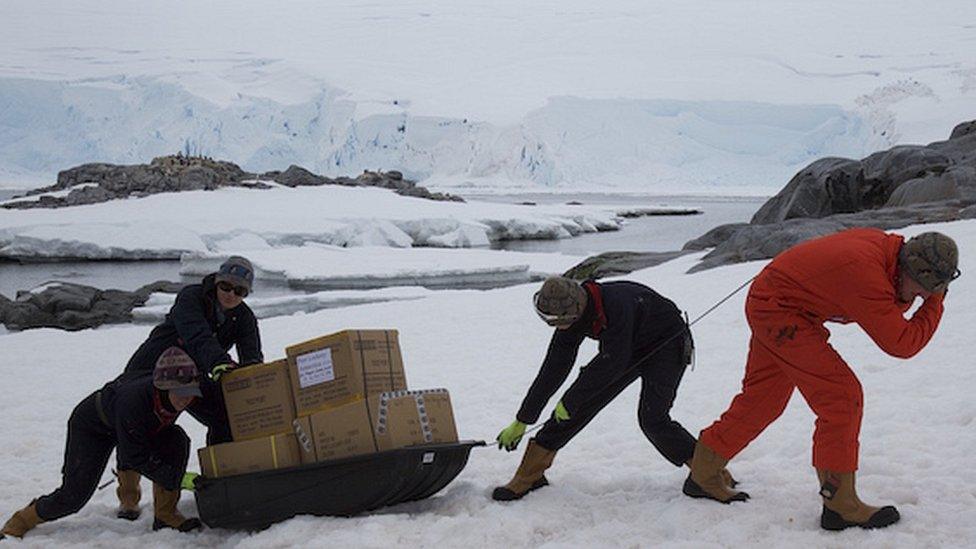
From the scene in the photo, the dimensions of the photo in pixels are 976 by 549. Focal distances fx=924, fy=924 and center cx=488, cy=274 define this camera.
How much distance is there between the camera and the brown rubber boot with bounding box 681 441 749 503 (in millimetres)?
4039

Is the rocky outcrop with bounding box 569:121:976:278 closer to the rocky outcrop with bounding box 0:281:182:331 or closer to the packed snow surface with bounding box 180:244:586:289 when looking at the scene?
the packed snow surface with bounding box 180:244:586:289

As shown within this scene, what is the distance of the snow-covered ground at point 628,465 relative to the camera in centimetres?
378

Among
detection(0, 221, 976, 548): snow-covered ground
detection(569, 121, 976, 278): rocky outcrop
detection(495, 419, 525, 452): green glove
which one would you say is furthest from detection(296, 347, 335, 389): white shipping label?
detection(569, 121, 976, 278): rocky outcrop

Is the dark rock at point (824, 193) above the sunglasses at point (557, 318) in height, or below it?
below

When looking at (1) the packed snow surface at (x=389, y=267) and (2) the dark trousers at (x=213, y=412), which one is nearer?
(2) the dark trousers at (x=213, y=412)

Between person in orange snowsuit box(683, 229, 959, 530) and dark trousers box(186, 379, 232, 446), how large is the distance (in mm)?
2569

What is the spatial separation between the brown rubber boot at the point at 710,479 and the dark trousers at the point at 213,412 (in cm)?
232

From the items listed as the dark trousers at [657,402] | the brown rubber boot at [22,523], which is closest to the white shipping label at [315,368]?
the dark trousers at [657,402]

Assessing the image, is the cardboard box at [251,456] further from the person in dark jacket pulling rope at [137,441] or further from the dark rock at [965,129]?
the dark rock at [965,129]

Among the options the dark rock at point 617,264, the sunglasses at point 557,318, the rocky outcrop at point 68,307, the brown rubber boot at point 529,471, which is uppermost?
the sunglasses at point 557,318

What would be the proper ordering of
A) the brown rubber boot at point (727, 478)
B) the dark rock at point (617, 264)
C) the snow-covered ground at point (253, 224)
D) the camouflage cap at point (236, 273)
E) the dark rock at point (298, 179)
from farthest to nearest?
the dark rock at point (298, 179)
the snow-covered ground at point (253, 224)
the dark rock at point (617, 264)
the camouflage cap at point (236, 273)
the brown rubber boot at point (727, 478)

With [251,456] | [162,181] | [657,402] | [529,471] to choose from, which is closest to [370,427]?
[251,456]

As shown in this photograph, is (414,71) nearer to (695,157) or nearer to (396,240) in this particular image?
(695,157)

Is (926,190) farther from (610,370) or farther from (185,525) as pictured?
(185,525)
